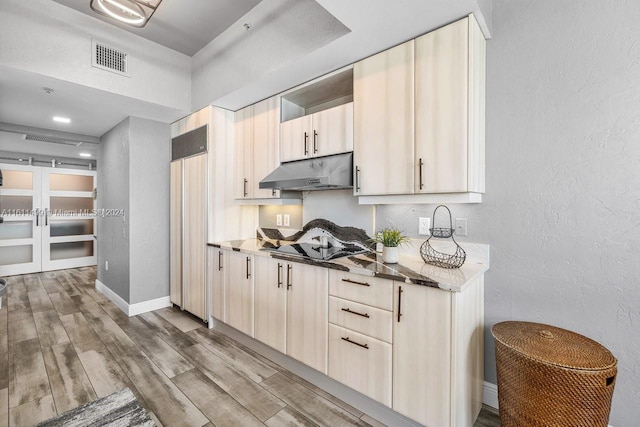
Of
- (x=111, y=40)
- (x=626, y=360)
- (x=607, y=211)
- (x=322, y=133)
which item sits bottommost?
(x=626, y=360)

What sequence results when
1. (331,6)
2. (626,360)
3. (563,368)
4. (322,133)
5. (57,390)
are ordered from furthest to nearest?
1. (322,133)
2. (57,390)
3. (331,6)
4. (626,360)
5. (563,368)

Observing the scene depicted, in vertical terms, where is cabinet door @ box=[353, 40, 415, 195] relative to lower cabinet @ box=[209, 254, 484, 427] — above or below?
above

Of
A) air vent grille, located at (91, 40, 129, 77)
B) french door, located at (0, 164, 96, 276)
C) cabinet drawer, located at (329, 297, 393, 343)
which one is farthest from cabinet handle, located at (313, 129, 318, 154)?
french door, located at (0, 164, 96, 276)

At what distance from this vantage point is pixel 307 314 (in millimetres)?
2096

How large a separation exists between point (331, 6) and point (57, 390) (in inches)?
125

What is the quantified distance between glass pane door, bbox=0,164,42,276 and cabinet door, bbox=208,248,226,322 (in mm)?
4935

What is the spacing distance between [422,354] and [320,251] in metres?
1.12

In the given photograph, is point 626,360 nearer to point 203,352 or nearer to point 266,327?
point 266,327

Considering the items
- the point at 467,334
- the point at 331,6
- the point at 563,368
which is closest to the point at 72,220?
the point at 331,6

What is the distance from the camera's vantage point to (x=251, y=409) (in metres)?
1.87

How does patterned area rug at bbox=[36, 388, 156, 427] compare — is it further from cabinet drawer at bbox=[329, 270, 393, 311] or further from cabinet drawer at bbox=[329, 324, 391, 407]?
cabinet drawer at bbox=[329, 270, 393, 311]

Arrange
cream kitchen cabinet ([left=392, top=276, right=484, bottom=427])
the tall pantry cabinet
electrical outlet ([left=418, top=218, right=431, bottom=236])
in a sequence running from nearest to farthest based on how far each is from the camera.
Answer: cream kitchen cabinet ([left=392, top=276, right=484, bottom=427]) < electrical outlet ([left=418, top=218, right=431, bottom=236]) < the tall pantry cabinet

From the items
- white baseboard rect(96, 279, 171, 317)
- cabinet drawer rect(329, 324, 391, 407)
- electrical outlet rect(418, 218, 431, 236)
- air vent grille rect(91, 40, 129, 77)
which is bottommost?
white baseboard rect(96, 279, 171, 317)

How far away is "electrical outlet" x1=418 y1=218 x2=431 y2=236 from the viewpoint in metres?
2.10
